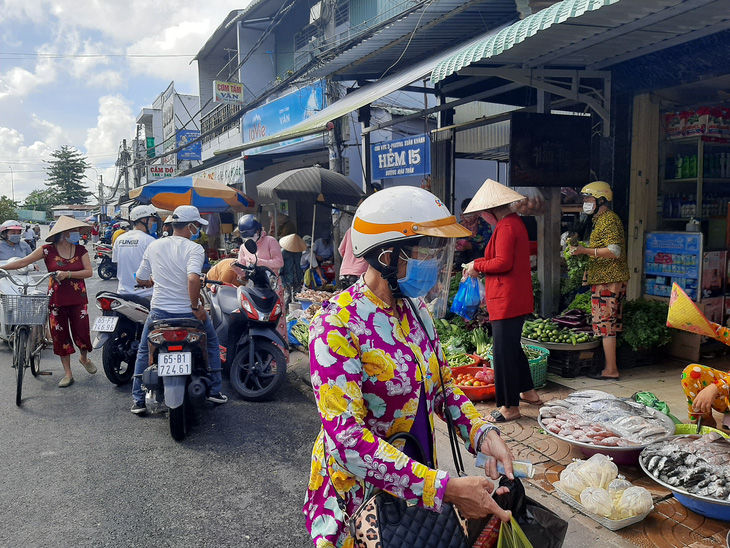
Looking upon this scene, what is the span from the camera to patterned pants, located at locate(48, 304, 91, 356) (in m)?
6.00

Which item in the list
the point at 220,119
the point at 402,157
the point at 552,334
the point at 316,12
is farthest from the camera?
the point at 220,119

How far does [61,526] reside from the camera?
3.26 m

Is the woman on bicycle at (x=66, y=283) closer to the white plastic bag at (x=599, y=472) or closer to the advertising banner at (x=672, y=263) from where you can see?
the white plastic bag at (x=599, y=472)

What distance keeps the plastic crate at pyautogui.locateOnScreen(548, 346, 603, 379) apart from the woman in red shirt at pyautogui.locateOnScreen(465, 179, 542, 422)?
3.82 feet

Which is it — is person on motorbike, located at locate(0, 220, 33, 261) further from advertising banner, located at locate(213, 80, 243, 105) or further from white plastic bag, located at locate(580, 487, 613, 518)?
advertising banner, located at locate(213, 80, 243, 105)

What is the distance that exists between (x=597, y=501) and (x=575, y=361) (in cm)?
270

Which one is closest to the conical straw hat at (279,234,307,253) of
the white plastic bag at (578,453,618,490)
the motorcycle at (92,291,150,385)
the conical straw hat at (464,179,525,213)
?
the motorcycle at (92,291,150,385)

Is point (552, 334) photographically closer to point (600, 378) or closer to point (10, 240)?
point (600, 378)

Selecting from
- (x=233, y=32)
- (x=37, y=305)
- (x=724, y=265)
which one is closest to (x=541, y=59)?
(x=724, y=265)

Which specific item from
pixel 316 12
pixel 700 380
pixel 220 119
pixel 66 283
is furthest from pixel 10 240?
pixel 220 119

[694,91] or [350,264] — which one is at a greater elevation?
[694,91]

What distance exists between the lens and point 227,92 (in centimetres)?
1845

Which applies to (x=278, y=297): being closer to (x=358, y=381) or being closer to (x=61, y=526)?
(x=61, y=526)

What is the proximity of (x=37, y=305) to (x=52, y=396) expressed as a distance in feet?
3.34
